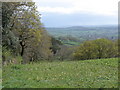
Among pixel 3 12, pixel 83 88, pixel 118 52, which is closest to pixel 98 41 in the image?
pixel 118 52

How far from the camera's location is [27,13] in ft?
78.7

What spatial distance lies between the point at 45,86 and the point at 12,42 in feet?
34.2

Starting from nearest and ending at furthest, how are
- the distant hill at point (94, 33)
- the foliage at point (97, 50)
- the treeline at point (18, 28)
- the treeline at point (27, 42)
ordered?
the treeline at point (18, 28)
the treeline at point (27, 42)
the foliage at point (97, 50)
the distant hill at point (94, 33)

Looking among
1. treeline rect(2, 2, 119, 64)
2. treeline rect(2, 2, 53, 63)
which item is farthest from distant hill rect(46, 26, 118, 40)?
treeline rect(2, 2, 53, 63)

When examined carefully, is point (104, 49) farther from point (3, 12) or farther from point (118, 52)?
point (3, 12)

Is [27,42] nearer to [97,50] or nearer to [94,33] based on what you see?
[97,50]

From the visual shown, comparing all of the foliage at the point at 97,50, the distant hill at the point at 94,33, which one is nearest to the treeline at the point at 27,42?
the foliage at the point at 97,50

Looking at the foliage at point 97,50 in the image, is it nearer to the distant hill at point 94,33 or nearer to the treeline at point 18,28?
the treeline at point 18,28

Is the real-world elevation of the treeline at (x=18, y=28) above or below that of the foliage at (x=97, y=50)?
above

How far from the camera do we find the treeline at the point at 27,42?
16016 mm

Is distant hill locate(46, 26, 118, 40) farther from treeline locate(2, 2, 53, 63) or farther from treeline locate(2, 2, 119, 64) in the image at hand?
treeline locate(2, 2, 53, 63)

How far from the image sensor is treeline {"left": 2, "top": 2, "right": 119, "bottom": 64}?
52.5ft

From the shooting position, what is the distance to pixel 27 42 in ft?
104

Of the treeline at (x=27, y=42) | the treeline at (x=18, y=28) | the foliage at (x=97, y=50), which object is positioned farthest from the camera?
the foliage at (x=97, y=50)
